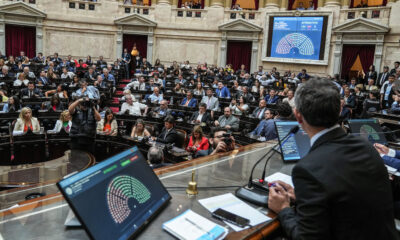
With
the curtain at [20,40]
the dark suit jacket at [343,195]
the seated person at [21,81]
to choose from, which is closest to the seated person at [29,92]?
the seated person at [21,81]

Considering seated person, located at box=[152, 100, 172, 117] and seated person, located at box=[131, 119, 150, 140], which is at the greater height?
seated person, located at box=[152, 100, 172, 117]

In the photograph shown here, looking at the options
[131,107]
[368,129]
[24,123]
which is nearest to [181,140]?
[131,107]

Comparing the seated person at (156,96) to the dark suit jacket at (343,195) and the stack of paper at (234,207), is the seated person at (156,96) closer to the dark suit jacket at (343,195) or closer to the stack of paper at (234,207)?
the stack of paper at (234,207)

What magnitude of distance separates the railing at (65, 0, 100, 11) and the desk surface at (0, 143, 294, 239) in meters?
17.9

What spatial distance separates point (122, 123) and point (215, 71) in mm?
8471

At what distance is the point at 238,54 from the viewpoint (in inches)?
719

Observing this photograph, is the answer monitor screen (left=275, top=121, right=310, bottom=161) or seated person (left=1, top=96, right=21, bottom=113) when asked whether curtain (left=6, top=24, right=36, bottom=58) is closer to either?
seated person (left=1, top=96, right=21, bottom=113)

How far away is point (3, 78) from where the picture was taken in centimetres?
1091

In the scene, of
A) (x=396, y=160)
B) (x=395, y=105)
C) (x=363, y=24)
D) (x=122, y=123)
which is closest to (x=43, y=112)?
(x=122, y=123)

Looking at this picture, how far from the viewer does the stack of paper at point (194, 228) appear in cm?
147

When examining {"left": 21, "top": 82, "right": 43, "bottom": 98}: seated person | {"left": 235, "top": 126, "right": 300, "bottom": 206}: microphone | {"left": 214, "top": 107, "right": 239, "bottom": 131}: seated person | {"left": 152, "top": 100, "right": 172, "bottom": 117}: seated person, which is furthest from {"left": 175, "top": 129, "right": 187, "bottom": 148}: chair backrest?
{"left": 21, "top": 82, "right": 43, "bottom": 98}: seated person

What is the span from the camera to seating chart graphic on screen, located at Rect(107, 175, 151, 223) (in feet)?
4.92

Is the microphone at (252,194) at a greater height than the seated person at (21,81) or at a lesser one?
lesser

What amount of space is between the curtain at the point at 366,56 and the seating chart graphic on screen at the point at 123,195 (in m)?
16.2
